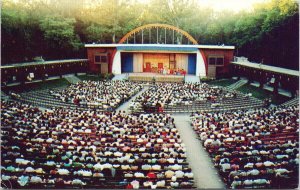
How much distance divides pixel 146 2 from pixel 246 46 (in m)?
24.0

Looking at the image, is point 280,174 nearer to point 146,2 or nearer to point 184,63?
point 184,63

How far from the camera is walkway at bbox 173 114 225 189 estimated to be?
53.1ft

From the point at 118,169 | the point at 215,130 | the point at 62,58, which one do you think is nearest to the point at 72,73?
the point at 62,58

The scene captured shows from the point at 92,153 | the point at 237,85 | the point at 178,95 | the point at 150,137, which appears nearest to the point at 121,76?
the point at 237,85

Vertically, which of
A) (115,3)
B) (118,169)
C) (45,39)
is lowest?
(118,169)

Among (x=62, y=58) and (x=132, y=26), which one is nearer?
(x=62, y=58)

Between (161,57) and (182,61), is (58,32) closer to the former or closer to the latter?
(161,57)

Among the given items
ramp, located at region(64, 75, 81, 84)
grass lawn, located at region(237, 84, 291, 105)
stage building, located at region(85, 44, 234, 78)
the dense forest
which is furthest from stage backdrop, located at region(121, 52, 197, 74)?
grass lawn, located at region(237, 84, 291, 105)

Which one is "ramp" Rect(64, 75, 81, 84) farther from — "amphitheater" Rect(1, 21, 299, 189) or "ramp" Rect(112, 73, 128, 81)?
"ramp" Rect(112, 73, 128, 81)

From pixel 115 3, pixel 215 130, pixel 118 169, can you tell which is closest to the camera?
pixel 118 169

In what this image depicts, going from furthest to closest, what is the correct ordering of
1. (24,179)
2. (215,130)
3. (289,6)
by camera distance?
(289,6) → (215,130) → (24,179)

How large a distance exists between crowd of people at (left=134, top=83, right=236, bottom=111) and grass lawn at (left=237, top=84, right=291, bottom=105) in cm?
297

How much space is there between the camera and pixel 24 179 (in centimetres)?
1451

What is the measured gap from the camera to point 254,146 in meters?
18.5
